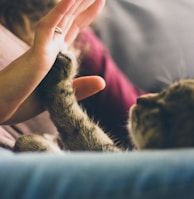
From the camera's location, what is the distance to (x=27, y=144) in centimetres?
69

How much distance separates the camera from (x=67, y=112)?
0.71 metres

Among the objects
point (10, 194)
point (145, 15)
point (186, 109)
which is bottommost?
point (145, 15)

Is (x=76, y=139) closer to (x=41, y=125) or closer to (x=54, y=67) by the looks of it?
(x=54, y=67)

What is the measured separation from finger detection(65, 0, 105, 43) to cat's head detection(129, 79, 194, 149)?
0.76 feet

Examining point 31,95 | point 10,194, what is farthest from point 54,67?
point 10,194

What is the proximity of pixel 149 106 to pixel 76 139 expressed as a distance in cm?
15

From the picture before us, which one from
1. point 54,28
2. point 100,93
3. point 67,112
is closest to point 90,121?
point 67,112

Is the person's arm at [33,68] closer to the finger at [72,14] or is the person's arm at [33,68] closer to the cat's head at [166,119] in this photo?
the finger at [72,14]

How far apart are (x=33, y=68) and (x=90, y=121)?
5.3 inches

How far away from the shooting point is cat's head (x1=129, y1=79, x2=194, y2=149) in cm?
53

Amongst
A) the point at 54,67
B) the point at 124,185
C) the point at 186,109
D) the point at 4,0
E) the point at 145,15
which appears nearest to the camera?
the point at 124,185

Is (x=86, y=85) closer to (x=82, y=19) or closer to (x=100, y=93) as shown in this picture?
(x=82, y=19)

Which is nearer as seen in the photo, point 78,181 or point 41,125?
point 78,181

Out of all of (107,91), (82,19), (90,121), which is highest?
(82,19)
